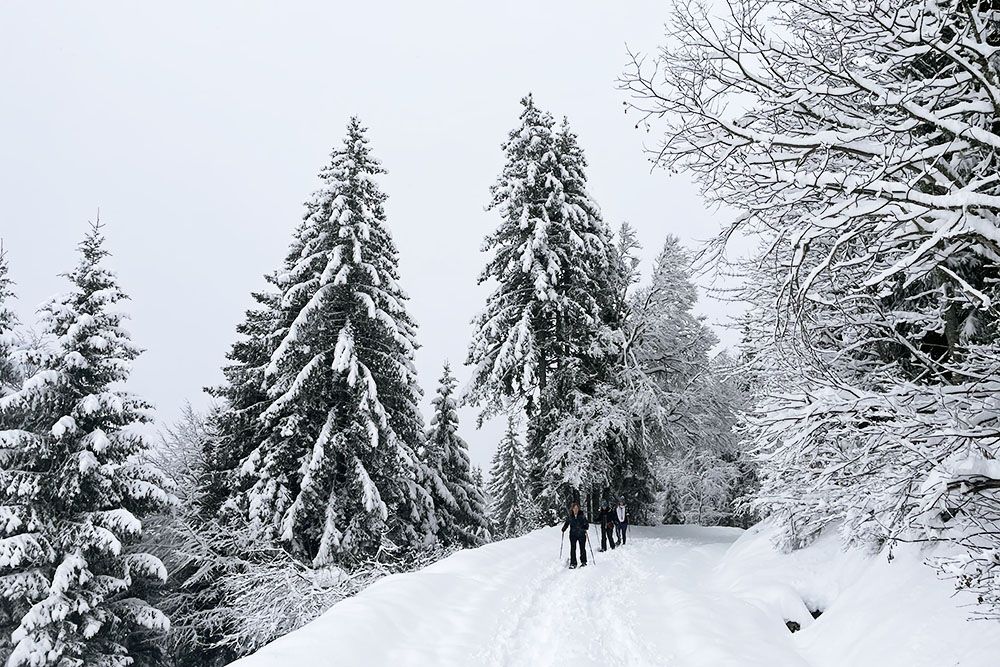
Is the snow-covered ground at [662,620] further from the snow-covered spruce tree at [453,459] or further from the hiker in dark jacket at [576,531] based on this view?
the snow-covered spruce tree at [453,459]

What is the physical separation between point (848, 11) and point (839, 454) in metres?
4.26

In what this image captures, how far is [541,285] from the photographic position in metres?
21.1

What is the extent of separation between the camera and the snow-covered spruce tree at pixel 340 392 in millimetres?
18031

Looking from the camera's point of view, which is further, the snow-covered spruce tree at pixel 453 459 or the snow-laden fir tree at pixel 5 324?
the snow-covered spruce tree at pixel 453 459

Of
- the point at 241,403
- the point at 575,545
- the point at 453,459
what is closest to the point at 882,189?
the point at 575,545

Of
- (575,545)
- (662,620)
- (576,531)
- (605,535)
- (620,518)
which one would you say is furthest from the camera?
(620,518)

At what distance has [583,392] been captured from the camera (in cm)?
2239

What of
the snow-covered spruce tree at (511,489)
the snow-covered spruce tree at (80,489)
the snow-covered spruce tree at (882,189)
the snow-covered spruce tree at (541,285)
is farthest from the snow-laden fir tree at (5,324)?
the snow-covered spruce tree at (511,489)

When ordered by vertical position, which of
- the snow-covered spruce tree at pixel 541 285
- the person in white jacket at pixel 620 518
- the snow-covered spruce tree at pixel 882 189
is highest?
the snow-covered spruce tree at pixel 541 285

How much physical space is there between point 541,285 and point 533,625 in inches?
525

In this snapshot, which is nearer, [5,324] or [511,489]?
[5,324]

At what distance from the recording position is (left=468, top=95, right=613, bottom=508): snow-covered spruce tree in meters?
21.8

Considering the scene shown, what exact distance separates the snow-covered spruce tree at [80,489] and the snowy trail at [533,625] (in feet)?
30.7

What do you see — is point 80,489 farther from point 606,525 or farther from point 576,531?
point 606,525
